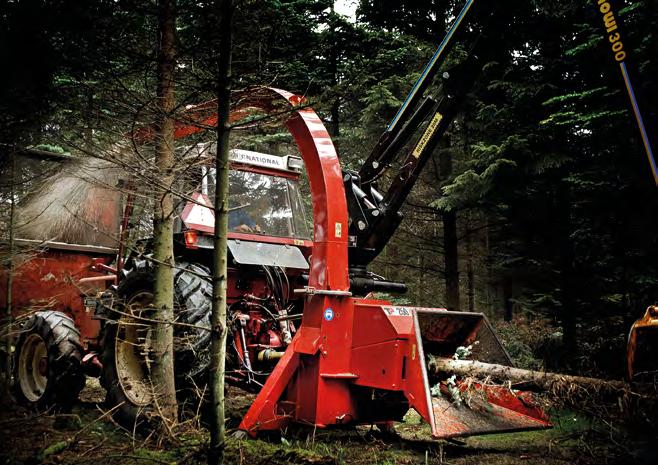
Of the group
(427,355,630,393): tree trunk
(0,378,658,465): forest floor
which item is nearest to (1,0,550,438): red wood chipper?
(427,355,630,393): tree trunk

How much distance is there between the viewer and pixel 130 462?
3955 mm

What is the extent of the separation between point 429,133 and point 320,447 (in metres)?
2.95

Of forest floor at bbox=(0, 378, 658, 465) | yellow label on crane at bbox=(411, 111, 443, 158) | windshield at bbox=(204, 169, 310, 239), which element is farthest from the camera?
windshield at bbox=(204, 169, 310, 239)

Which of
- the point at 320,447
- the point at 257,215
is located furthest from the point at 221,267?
the point at 257,215

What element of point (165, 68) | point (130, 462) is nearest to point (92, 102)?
point (165, 68)

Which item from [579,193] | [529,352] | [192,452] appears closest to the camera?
[192,452]

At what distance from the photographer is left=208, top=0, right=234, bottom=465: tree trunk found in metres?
3.24

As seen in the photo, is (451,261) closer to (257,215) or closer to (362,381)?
(257,215)

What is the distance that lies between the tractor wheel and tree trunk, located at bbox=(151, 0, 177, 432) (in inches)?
83.9

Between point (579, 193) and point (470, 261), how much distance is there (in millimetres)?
9180

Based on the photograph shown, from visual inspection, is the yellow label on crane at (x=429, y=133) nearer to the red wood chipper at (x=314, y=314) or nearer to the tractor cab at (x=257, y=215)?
the red wood chipper at (x=314, y=314)

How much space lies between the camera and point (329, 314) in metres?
4.79

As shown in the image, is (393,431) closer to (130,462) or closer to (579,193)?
(130,462)

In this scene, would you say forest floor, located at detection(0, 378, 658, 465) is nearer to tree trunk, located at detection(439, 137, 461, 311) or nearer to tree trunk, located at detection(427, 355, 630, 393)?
tree trunk, located at detection(427, 355, 630, 393)
